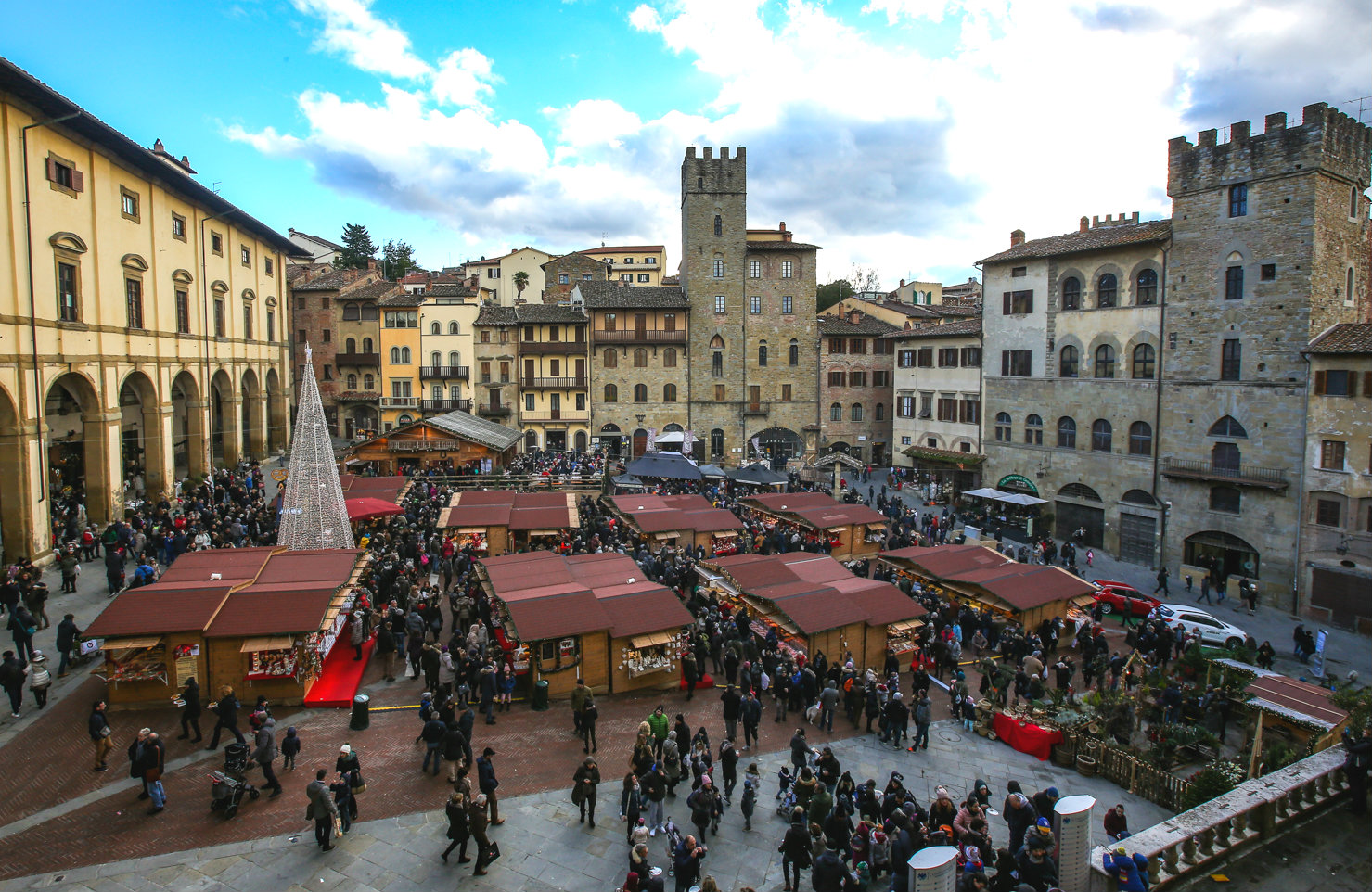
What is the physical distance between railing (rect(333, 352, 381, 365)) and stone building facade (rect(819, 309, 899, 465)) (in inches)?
1129

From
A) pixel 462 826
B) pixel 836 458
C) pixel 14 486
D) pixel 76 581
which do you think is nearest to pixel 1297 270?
pixel 836 458

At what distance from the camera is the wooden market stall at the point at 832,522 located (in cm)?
2605

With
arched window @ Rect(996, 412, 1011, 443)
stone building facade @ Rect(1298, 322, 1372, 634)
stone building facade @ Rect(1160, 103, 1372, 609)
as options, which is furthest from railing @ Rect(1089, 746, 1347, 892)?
arched window @ Rect(996, 412, 1011, 443)

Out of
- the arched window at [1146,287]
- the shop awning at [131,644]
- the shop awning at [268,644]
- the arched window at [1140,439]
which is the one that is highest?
the arched window at [1146,287]

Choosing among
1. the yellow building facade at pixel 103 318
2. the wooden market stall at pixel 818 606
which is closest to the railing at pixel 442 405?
the yellow building facade at pixel 103 318

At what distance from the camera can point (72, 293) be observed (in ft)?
74.2

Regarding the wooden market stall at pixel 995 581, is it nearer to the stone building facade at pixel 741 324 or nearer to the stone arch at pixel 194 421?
the stone arch at pixel 194 421

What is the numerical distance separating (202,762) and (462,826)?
4.98 meters

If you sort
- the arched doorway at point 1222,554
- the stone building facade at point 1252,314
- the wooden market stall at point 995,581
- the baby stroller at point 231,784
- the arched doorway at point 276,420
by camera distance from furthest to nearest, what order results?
1. the arched doorway at point 276,420
2. the arched doorway at point 1222,554
3. the stone building facade at point 1252,314
4. the wooden market stall at point 995,581
5. the baby stroller at point 231,784

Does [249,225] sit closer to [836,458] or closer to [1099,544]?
[836,458]

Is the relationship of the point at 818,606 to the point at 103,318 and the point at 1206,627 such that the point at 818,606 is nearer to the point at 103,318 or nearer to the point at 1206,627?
the point at 1206,627

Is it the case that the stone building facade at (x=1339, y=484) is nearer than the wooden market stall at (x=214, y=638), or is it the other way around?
the wooden market stall at (x=214, y=638)

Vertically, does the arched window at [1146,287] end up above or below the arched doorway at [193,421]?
above

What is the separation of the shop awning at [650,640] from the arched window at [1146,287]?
2668cm
